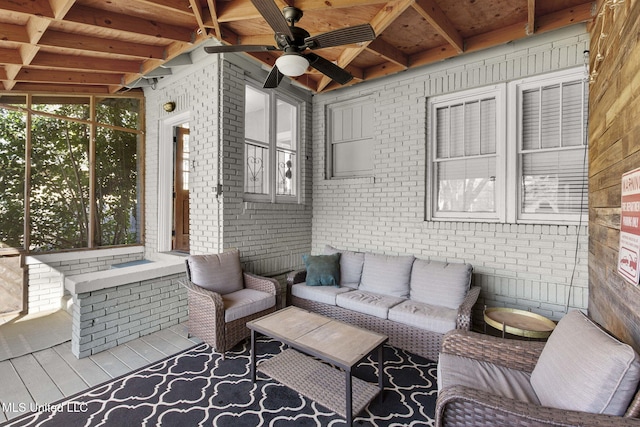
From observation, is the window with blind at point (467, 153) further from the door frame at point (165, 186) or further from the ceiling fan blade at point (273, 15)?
the door frame at point (165, 186)

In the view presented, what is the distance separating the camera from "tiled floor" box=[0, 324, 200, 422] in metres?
2.47

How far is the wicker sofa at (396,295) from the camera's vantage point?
122 inches

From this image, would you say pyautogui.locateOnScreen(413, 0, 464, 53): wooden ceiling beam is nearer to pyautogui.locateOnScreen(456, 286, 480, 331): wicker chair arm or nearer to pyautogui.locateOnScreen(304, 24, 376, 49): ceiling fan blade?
pyautogui.locateOnScreen(304, 24, 376, 49): ceiling fan blade

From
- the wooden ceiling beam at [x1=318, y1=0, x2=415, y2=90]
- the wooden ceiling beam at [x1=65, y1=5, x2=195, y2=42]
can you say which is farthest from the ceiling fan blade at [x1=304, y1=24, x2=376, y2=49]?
the wooden ceiling beam at [x1=65, y1=5, x2=195, y2=42]

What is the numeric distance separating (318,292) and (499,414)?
2.59m

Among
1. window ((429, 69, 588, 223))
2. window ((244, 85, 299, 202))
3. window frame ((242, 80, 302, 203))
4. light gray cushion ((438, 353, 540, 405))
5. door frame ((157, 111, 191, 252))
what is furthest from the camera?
door frame ((157, 111, 191, 252))

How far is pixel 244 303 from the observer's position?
11.1 ft

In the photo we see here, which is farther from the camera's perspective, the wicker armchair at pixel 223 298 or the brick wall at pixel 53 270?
the brick wall at pixel 53 270

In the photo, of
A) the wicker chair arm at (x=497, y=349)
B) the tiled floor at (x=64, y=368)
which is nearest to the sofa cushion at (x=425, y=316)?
the wicker chair arm at (x=497, y=349)

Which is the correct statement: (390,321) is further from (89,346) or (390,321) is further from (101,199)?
(101,199)

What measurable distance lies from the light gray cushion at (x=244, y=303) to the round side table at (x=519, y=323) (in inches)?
89.0

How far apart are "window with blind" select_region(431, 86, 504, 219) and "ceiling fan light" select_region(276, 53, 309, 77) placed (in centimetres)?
249

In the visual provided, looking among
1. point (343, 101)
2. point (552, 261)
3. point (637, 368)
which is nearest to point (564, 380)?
point (637, 368)

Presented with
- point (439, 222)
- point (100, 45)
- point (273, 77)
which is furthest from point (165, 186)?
point (439, 222)
